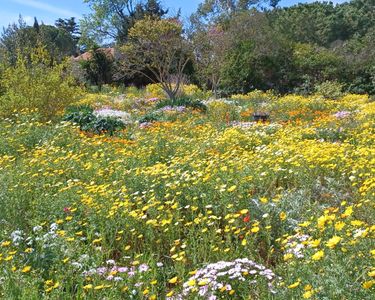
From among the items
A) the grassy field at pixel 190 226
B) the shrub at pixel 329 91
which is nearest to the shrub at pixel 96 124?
the grassy field at pixel 190 226

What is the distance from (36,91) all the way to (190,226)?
8419 millimetres

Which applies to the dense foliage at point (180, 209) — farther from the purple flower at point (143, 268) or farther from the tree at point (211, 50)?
the tree at point (211, 50)

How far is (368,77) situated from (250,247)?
2300 centimetres

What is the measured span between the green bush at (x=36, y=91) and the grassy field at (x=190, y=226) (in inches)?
182

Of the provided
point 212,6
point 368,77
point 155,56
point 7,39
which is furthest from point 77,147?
point 212,6

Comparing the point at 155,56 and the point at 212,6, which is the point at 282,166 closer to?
the point at 155,56

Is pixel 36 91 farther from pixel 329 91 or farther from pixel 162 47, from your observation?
pixel 329 91

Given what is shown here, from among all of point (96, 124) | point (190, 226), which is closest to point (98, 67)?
point (96, 124)

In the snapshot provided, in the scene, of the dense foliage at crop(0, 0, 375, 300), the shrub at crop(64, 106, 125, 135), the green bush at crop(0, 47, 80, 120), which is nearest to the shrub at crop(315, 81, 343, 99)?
the dense foliage at crop(0, 0, 375, 300)

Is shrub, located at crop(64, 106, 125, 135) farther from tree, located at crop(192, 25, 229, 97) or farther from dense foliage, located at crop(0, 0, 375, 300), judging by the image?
tree, located at crop(192, 25, 229, 97)

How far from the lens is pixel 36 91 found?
11.2m

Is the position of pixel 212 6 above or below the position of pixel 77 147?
above

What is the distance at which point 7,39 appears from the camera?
30297 mm

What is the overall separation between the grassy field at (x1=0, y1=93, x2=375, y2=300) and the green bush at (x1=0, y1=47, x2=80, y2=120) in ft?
15.2
